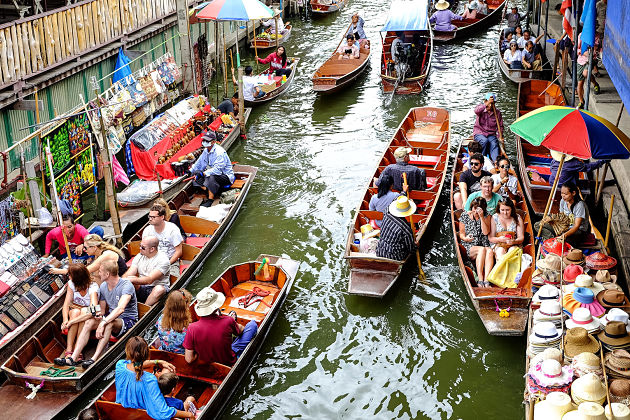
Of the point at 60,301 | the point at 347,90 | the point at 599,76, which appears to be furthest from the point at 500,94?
the point at 60,301

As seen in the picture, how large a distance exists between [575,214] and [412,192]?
9.35ft

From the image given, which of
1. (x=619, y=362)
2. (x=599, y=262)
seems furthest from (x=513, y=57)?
(x=619, y=362)

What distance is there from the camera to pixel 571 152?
906cm

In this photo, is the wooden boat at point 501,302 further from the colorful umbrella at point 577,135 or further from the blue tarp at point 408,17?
the blue tarp at point 408,17

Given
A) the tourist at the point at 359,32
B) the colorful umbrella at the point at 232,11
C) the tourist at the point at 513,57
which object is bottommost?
the tourist at the point at 513,57

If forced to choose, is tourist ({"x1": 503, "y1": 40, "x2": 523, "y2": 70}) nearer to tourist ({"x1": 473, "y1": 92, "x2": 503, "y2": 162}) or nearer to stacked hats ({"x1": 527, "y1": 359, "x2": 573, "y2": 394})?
tourist ({"x1": 473, "y1": 92, "x2": 503, "y2": 162})

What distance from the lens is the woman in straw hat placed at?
10047 mm

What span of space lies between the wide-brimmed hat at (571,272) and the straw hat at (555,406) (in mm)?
2328

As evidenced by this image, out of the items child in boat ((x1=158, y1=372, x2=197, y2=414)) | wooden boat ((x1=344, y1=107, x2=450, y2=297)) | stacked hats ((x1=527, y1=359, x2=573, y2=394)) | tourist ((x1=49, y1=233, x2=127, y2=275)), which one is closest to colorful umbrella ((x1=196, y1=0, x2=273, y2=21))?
wooden boat ((x1=344, y1=107, x2=450, y2=297))

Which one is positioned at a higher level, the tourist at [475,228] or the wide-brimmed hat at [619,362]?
the wide-brimmed hat at [619,362]

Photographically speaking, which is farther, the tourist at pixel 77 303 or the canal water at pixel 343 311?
the tourist at pixel 77 303

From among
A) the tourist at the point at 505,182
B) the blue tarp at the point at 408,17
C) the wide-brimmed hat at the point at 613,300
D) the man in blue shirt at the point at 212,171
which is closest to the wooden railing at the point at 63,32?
the man in blue shirt at the point at 212,171

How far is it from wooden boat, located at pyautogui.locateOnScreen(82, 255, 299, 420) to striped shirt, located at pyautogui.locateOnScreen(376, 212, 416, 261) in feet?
4.81

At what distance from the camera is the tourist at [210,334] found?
8125 millimetres
